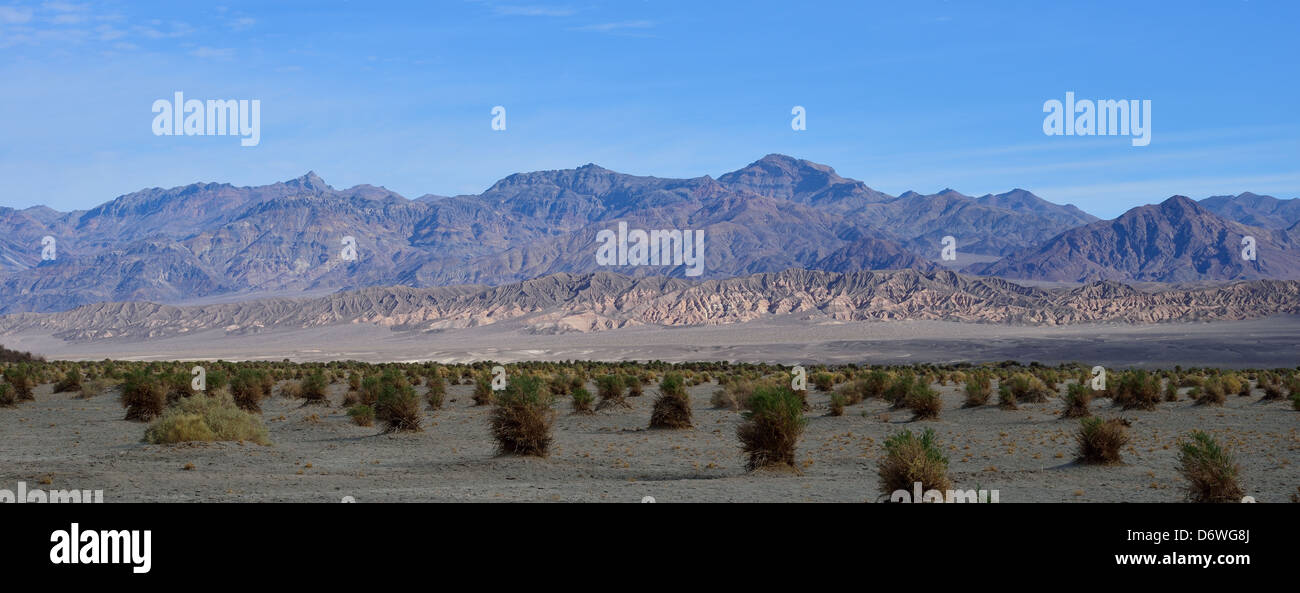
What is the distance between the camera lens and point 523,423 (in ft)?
61.2

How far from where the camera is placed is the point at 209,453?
18.1m

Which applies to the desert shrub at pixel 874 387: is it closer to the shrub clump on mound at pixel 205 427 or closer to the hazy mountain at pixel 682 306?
the shrub clump on mound at pixel 205 427

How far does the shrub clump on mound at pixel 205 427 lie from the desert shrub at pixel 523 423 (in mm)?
5138

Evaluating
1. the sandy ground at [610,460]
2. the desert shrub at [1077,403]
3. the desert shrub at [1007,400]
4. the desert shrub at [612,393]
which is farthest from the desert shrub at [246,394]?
the desert shrub at [1077,403]

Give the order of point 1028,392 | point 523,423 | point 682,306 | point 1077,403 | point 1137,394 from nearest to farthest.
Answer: point 523,423 < point 1077,403 < point 1137,394 < point 1028,392 < point 682,306

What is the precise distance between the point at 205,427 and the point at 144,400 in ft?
27.8

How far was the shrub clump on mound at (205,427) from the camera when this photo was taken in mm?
19031

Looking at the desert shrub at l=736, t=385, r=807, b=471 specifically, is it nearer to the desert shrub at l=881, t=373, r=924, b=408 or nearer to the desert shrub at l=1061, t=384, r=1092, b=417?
the desert shrub at l=1061, t=384, r=1092, b=417

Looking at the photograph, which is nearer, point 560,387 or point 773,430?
point 773,430

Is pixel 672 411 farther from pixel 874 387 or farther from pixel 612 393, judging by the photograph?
pixel 874 387

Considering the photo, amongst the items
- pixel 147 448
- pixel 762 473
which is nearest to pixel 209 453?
pixel 147 448

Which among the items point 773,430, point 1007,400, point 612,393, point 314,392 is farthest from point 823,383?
point 773,430

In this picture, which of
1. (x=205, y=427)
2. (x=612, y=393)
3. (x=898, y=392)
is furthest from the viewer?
(x=612, y=393)
